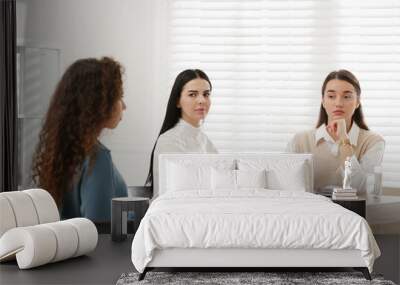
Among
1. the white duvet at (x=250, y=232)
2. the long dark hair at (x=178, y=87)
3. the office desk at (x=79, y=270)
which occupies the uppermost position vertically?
the long dark hair at (x=178, y=87)

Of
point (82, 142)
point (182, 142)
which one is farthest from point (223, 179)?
point (82, 142)

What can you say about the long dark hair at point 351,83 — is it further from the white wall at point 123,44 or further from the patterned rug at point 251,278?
the patterned rug at point 251,278

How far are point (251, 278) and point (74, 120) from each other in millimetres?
3000

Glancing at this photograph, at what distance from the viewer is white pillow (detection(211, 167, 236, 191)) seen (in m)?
7.23

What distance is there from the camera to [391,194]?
7879 mm

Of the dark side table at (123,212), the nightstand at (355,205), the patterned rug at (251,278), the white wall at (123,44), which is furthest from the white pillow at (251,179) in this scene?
the patterned rug at (251,278)

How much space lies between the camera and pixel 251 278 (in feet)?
18.5

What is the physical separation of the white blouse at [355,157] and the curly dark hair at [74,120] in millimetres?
2051

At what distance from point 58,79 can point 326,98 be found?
2899 millimetres

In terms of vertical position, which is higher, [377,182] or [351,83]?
[351,83]

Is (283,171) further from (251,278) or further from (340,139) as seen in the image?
(251,278)

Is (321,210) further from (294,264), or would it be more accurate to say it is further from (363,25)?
(363,25)

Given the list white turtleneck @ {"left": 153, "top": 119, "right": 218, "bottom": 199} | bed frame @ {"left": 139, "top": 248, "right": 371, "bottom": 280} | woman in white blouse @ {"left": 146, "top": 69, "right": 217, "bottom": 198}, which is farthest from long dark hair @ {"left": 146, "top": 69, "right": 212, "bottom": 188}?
bed frame @ {"left": 139, "top": 248, "right": 371, "bottom": 280}

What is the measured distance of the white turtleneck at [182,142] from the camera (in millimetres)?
7871
